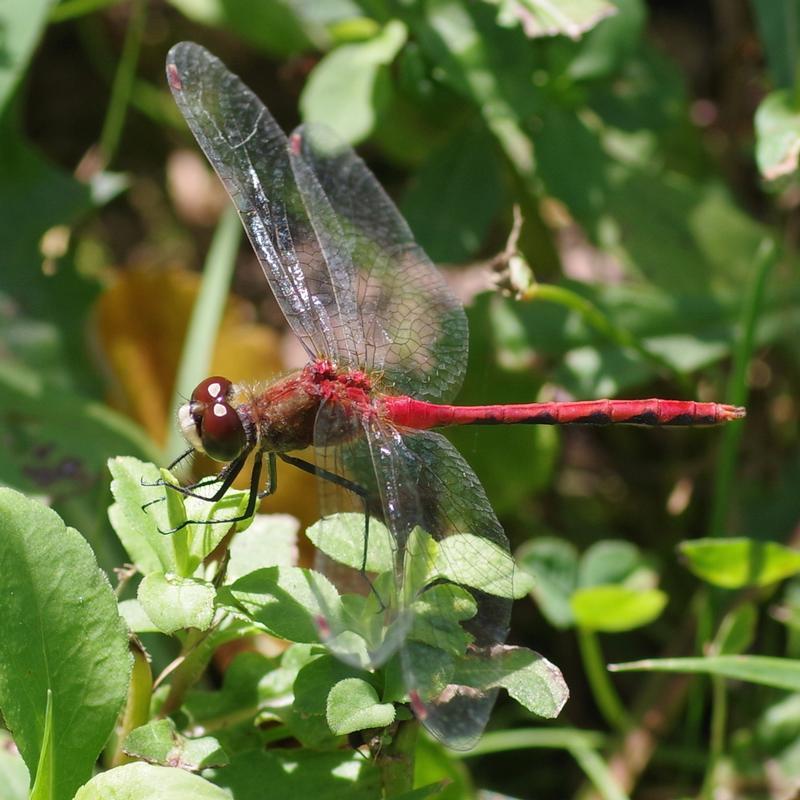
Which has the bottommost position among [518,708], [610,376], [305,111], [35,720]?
[518,708]

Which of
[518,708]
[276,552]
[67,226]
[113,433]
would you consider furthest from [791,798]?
[67,226]

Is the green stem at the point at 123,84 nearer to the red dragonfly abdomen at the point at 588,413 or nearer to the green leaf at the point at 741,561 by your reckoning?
the red dragonfly abdomen at the point at 588,413

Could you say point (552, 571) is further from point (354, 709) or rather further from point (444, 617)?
point (354, 709)

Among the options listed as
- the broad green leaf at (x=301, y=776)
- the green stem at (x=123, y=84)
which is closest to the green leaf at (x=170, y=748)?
the broad green leaf at (x=301, y=776)

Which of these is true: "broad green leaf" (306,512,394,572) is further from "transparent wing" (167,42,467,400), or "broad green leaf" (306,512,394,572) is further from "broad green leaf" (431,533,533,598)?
"transparent wing" (167,42,467,400)

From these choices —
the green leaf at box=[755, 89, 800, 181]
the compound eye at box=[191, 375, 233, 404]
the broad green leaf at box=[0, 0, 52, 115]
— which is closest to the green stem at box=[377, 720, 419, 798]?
the compound eye at box=[191, 375, 233, 404]

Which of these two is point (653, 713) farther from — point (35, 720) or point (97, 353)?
point (97, 353)
